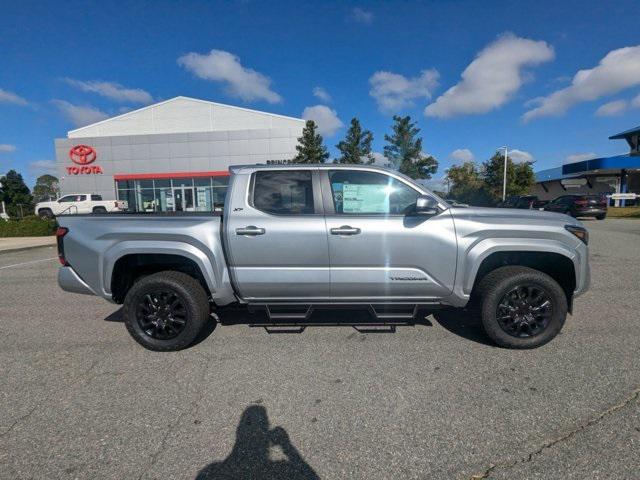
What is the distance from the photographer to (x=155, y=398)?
2.81m

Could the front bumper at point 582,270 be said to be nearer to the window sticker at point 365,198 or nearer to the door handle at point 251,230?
the window sticker at point 365,198

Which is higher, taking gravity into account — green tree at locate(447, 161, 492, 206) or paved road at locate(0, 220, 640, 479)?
green tree at locate(447, 161, 492, 206)

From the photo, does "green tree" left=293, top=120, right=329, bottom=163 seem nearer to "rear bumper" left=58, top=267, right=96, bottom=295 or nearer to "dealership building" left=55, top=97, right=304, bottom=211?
"dealership building" left=55, top=97, right=304, bottom=211

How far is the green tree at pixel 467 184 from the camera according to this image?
44.0 m

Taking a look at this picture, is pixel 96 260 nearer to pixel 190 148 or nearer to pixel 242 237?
pixel 242 237

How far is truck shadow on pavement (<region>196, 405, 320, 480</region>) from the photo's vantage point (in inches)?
80.0

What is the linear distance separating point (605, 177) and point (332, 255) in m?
53.0

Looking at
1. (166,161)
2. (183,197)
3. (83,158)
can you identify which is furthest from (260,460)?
(83,158)

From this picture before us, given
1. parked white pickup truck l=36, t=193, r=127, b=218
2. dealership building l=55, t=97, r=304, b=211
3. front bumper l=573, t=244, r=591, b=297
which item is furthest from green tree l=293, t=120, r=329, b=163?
front bumper l=573, t=244, r=591, b=297

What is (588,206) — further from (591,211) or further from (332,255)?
(332,255)

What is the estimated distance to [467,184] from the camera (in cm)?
4872

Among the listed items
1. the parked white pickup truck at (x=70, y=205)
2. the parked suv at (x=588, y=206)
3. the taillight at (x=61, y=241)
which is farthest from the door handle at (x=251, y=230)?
the parked white pickup truck at (x=70, y=205)

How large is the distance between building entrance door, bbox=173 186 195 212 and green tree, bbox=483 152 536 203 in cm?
3129

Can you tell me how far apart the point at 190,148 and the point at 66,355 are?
2808cm
